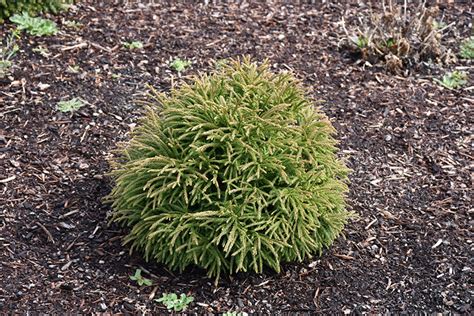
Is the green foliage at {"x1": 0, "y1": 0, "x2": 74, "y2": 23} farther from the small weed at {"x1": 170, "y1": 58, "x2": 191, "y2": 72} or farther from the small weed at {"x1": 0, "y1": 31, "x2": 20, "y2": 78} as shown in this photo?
the small weed at {"x1": 170, "y1": 58, "x2": 191, "y2": 72}

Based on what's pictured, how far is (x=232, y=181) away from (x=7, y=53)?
246 cm

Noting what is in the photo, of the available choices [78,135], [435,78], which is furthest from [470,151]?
[78,135]

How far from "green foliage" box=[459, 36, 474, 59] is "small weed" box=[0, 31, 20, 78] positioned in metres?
3.26

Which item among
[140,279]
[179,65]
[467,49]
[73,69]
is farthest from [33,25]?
[467,49]

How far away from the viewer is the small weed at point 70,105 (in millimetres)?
4852

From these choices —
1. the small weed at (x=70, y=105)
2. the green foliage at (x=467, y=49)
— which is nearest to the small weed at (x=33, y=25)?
the small weed at (x=70, y=105)

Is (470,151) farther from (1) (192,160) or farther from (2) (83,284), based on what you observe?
(2) (83,284)

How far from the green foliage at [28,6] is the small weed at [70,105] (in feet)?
3.64

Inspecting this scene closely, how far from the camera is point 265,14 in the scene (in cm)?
609

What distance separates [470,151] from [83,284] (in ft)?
8.39

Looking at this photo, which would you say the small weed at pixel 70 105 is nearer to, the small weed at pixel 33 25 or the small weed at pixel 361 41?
the small weed at pixel 33 25

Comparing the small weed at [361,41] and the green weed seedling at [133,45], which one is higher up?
the green weed seedling at [133,45]

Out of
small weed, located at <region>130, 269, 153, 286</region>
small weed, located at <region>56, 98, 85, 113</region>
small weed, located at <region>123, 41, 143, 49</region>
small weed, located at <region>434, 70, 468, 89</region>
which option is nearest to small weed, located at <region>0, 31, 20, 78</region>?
small weed, located at <region>56, 98, 85, 113</region>

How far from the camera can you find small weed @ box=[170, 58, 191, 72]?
537cm
